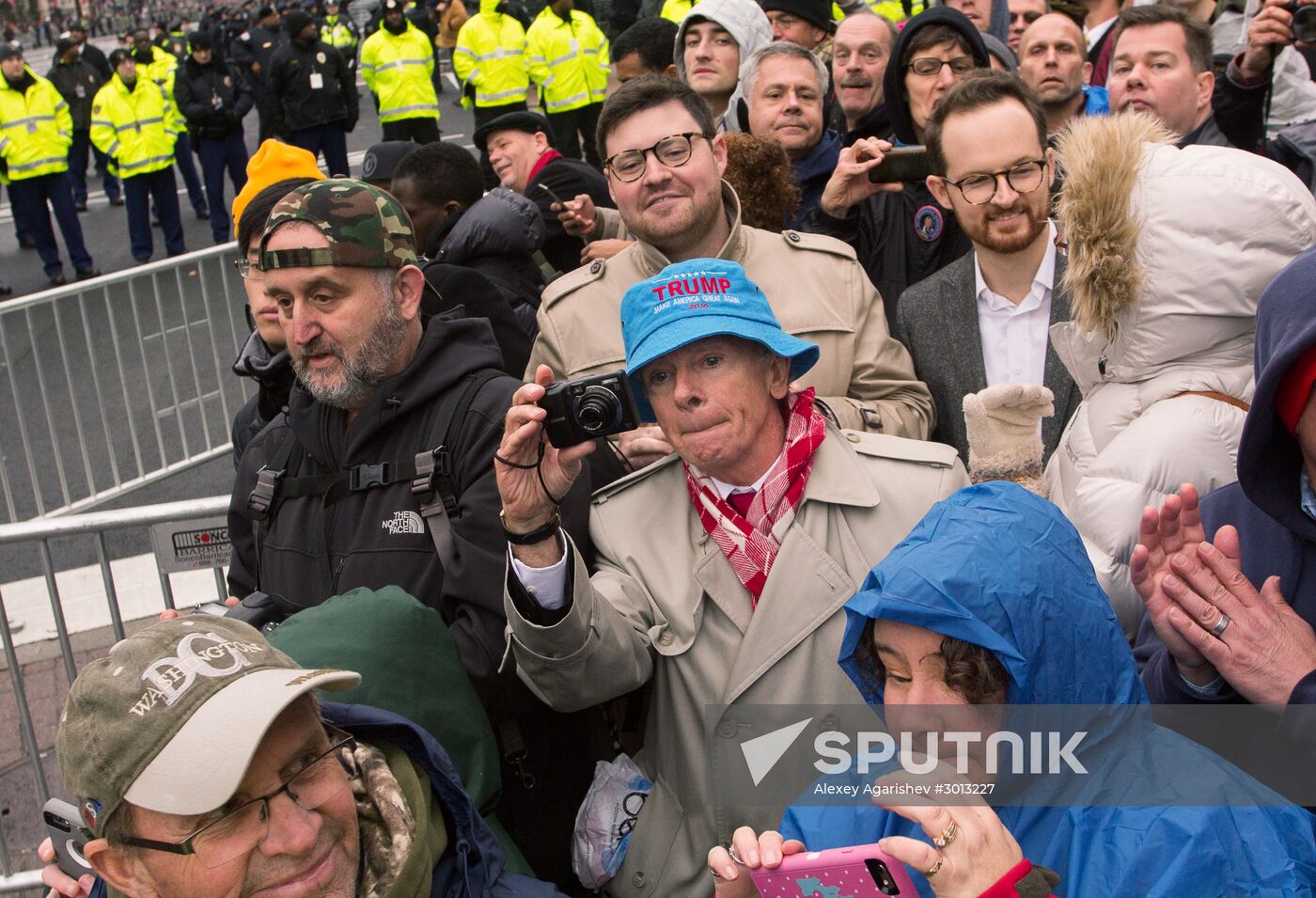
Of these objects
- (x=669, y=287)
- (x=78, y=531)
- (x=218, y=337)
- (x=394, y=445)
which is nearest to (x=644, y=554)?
(x=669, y=287)

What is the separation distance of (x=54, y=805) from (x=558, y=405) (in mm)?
1180

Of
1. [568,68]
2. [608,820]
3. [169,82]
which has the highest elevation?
[169,82]

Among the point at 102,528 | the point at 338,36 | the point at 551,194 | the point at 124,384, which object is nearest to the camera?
the point at 102,528

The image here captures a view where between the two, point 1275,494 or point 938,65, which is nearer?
point 1275,494

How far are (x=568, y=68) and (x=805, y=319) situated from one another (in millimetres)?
11190

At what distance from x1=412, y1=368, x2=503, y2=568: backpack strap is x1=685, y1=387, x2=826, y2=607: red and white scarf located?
60cm

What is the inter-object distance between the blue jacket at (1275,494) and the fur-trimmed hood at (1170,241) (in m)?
0.38

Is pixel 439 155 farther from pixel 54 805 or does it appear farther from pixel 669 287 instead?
pixel 54 805

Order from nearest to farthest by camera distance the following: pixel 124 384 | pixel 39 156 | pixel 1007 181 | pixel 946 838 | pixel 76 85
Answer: pixel 946 838
pixel 1007 181
pixel 124 384
pixel 39 156
pixel 76 85

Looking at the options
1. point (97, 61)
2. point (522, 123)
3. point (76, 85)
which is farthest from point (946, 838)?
point (97, 61)

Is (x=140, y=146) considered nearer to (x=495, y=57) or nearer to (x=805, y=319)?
(x=495, y=57)

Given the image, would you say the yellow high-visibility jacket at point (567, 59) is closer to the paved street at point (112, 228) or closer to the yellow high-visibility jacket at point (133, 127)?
the yellow high-visibility jacket at point (133, 127)

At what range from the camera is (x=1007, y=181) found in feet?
11.3

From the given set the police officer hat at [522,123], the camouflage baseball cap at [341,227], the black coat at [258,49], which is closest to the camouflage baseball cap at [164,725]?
the camouflage baseball cap at [341,227]
